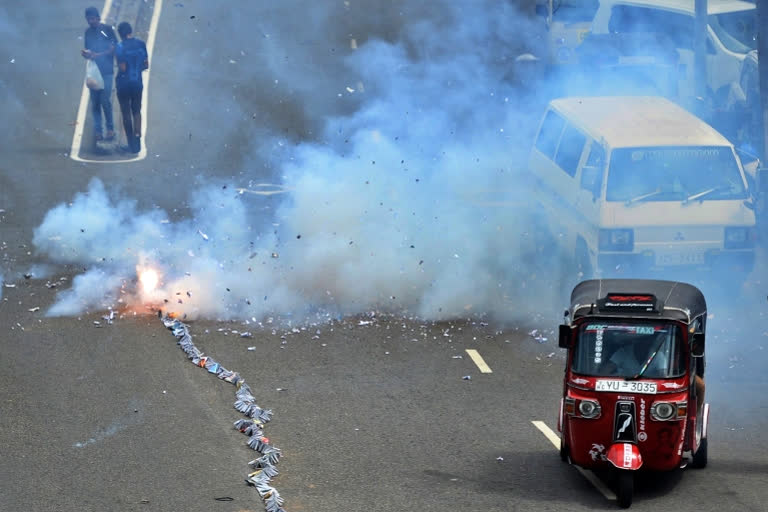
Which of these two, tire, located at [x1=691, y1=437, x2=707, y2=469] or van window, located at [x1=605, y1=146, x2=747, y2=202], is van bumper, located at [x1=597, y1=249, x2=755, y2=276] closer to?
van window, located at [x1=605, y1=146, x2=747, y2=202]

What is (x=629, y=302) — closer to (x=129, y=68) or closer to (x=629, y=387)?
(x=629, y=387)

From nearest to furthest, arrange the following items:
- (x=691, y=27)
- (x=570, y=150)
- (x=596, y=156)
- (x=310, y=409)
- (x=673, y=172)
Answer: (x=310, y=409) < (x=673, y=172) < (x=596, y=156) < (x=570, y=150) < (x=691, y=27)

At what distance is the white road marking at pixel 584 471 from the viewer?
10195 millimetres

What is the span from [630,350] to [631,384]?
12.0 inches

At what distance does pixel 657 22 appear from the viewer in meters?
24.0

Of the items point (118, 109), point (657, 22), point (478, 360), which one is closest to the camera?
point (478, 360)

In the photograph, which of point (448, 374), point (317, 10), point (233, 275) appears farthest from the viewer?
point (317, 10)

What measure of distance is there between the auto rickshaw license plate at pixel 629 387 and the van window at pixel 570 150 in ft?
21.0

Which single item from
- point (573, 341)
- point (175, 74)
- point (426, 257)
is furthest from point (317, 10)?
point (573, 341)

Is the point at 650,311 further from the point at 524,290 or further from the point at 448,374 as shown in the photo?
the point at 524,290

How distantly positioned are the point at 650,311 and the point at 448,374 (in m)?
3.69

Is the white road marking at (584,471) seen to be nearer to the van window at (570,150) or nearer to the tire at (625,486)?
the tire at (625,486)

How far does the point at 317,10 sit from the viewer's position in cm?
2820

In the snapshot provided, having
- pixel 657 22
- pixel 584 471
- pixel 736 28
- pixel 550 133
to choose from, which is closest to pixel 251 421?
pixel 584 471
